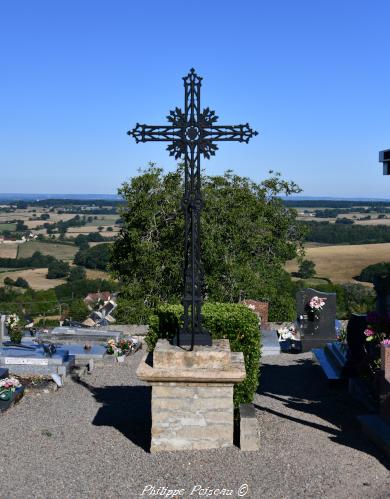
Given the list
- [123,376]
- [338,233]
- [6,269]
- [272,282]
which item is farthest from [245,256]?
[338,233]

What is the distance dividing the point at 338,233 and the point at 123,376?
7579 cm

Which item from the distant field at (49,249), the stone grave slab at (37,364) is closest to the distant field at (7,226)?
A: the distant field at (49,249)

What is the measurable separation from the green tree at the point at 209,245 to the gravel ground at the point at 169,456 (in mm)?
12254

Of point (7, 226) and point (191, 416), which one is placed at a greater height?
point (191, 416)

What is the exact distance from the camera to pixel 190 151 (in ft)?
24.9

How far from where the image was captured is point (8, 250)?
79.7 m

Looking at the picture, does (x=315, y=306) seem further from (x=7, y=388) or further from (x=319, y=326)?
(x=7, y=388)

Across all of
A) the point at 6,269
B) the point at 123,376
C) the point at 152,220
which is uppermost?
the point at 152,220

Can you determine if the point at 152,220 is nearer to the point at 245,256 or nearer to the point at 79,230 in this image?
the point at 245,256

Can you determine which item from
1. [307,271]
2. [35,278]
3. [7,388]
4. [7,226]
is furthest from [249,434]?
[7,226]

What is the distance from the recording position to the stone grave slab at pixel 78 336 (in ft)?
55.1

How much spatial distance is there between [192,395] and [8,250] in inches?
2987

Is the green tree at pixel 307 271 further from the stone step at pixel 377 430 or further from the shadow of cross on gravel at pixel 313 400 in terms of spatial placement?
the stone step at pixel 377 430

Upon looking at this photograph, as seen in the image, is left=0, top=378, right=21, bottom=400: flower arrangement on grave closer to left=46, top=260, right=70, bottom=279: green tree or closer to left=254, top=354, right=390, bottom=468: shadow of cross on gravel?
left=254, top=354, right=390, bottom=468: shadow of cross on gravel
